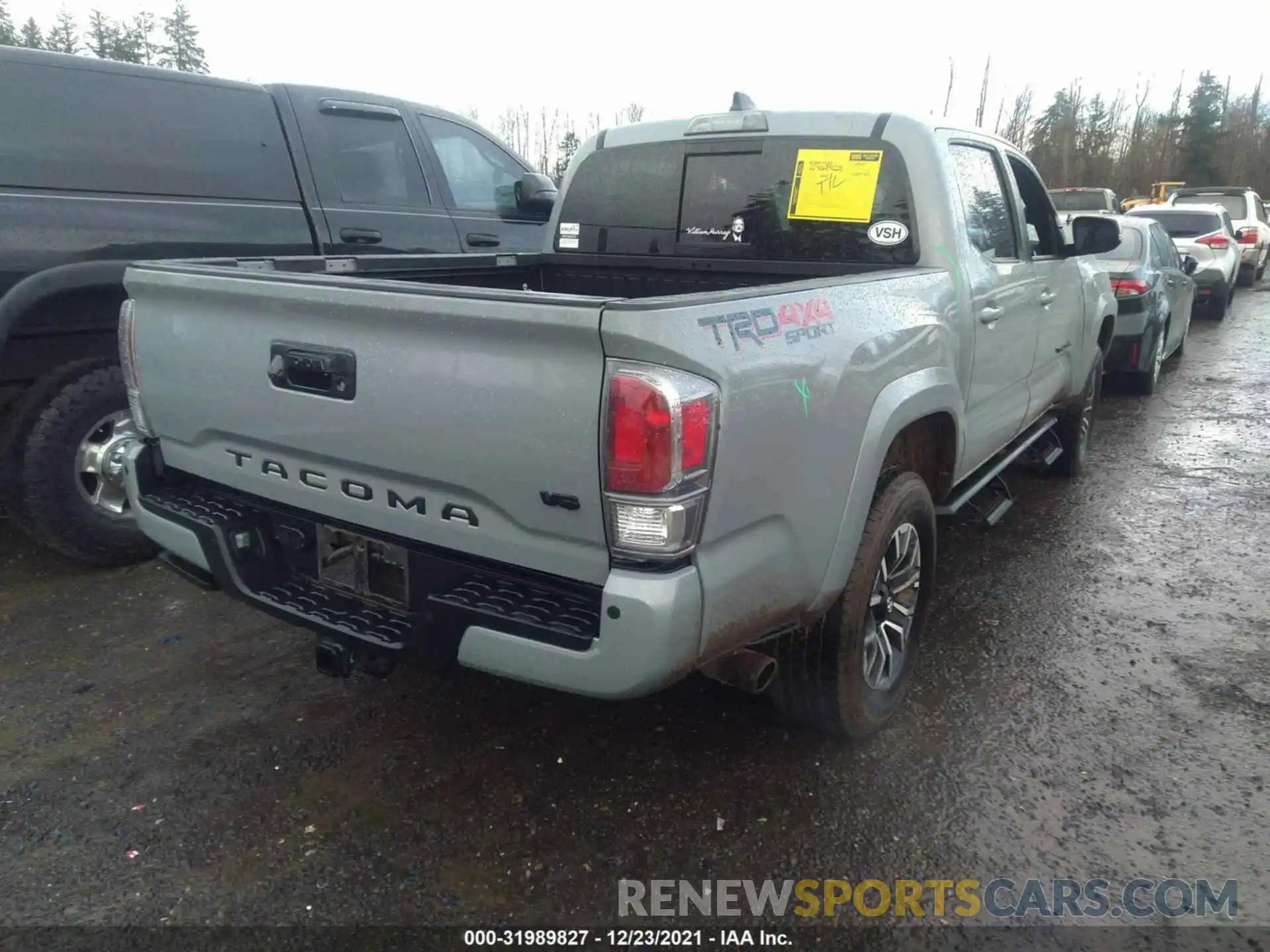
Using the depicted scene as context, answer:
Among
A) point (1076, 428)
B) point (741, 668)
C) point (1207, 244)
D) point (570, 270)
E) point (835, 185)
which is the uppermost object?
point (835, 185)

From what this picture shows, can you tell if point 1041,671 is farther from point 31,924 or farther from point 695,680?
point 31,924

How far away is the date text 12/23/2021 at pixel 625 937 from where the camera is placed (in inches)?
88.1

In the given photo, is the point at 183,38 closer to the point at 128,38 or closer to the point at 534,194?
the point at 128,38

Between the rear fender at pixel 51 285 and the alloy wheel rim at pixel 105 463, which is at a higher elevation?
the rear fender at pixel 51 285

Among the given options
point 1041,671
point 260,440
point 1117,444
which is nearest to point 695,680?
point 1041,671

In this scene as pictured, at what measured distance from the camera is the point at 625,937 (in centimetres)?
226

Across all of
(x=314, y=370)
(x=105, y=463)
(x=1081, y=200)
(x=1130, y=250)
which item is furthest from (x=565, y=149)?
(x=314, y=370)

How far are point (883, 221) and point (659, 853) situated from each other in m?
2.32

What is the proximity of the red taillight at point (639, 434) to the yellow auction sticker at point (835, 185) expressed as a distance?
1879 millimetres

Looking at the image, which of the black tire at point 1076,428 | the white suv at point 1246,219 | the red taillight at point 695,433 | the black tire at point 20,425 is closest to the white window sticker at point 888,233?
the red taillight at point 695,433

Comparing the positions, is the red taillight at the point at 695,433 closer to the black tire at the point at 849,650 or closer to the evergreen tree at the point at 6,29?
the black tire at the point at 849,650

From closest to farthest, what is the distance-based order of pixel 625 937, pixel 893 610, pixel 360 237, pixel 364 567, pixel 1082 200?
pixel 625 937 < pixel 364 567 < pixel 893 610 < pixel 360 237 < pixel 1082 200

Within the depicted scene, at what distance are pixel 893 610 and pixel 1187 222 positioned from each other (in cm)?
1434

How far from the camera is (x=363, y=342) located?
2312mm
